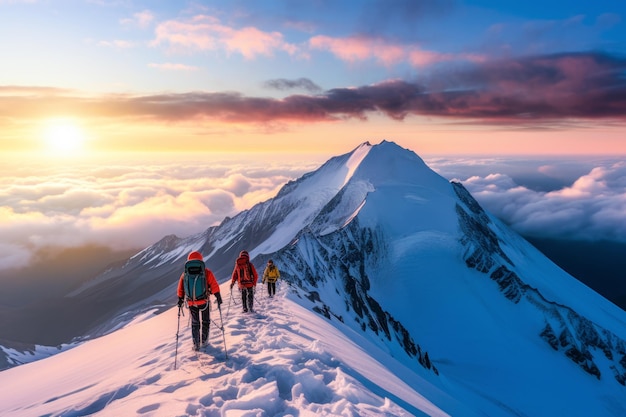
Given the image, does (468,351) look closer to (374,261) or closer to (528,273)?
(374,261)

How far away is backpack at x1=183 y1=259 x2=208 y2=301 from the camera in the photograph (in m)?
13.2

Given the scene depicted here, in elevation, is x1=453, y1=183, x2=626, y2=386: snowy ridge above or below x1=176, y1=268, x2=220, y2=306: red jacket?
below

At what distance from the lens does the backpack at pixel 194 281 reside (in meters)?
13.2

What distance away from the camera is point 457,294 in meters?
108

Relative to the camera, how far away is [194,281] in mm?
13305

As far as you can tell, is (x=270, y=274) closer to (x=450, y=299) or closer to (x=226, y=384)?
(x=226, y=384)

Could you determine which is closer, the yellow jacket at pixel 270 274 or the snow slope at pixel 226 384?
the snow slope at pixel 226 384

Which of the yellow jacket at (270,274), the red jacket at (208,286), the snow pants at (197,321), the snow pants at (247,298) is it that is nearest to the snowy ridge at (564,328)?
the yellow jacket at (270,274)

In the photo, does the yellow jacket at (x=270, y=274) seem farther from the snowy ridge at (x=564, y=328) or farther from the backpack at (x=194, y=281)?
the snowy ridge at (x=564, y=328)

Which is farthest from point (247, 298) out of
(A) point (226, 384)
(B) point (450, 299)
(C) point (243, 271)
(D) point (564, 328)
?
(D) point (564, 328)

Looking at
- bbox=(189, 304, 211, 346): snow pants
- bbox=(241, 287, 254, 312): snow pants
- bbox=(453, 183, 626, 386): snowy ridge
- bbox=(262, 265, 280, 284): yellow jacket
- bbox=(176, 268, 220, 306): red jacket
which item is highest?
bbox=(176, 268, 220, 306): red jacket

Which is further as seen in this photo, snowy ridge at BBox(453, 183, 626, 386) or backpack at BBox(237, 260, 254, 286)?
snowy ridge at BBox(453, 183, 626, 386)

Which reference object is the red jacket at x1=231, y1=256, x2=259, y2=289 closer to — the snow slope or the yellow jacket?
the snow slope

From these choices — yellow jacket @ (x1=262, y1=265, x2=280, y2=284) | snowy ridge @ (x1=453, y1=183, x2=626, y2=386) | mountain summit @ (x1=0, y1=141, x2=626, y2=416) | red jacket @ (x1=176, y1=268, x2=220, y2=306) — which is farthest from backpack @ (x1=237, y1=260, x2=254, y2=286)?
snowy ridge @ (x1=453, y1=183, x2=626, y2=386)
